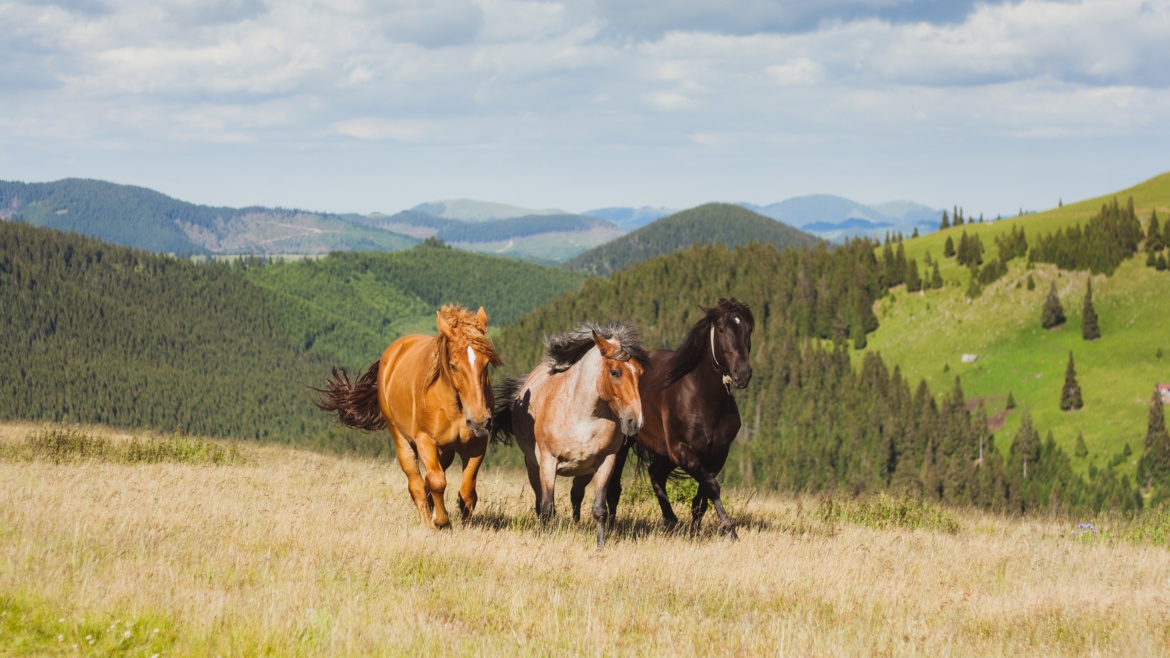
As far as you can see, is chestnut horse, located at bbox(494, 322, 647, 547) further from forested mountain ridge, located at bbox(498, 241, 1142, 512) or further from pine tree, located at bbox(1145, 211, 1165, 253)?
pine tree, located at bbox(1145, 211, 1165, 253)

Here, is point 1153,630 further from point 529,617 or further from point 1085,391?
point 1085,391

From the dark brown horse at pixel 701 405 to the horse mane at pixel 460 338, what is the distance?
2.35 meters

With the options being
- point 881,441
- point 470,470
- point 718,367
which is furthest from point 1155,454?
point 470,470

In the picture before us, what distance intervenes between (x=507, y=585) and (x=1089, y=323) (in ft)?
594

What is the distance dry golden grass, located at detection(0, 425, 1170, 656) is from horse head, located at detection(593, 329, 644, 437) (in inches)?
60.6

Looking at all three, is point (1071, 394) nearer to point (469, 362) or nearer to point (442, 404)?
point (442, 404)

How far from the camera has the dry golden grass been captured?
698 centimetres

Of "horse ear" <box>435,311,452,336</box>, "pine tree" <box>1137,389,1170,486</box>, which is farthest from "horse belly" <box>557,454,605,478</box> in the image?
"pine tree" <box>1137,389,1170,486</box>

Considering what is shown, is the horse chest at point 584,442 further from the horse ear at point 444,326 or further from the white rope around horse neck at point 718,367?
the horse ear at point 444,326

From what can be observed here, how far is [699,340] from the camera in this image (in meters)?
13.0

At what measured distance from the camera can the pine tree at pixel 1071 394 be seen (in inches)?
6038

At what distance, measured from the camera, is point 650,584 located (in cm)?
920

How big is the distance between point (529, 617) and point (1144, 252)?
673 ft

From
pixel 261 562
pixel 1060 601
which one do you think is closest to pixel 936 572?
pixel 1060 601
